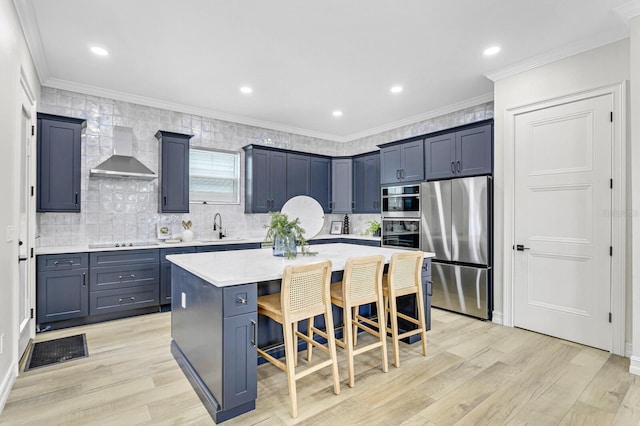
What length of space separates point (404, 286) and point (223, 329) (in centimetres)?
162

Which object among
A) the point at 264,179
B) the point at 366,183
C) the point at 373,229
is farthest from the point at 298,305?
the point at 366,183

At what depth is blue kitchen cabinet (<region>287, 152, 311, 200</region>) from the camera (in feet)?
18.7

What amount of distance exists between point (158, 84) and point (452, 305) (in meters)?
4.58

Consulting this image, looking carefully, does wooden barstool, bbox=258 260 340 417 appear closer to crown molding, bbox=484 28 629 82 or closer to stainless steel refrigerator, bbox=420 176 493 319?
stainless steel refrigerator, bbox=420 176 493 319

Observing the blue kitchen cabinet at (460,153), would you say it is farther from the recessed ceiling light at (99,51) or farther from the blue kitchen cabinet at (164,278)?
the recessed ceiling light at (99,51)

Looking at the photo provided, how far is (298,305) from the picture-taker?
7.02 feet

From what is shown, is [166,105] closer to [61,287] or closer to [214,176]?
[214,176]

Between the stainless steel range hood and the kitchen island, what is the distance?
2.17 m

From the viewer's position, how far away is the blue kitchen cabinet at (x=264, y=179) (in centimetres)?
Result: 526

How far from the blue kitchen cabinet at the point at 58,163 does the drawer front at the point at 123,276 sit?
78 centimetres

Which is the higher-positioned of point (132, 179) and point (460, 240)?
point (132, 179)

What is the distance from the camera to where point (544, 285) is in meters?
3.38

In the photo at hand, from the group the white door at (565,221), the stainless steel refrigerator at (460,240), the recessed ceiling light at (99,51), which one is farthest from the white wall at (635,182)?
the recessed ceiling light at (99,51)

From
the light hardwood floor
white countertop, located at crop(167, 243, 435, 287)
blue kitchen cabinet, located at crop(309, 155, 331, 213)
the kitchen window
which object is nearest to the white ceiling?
the kitchen window
